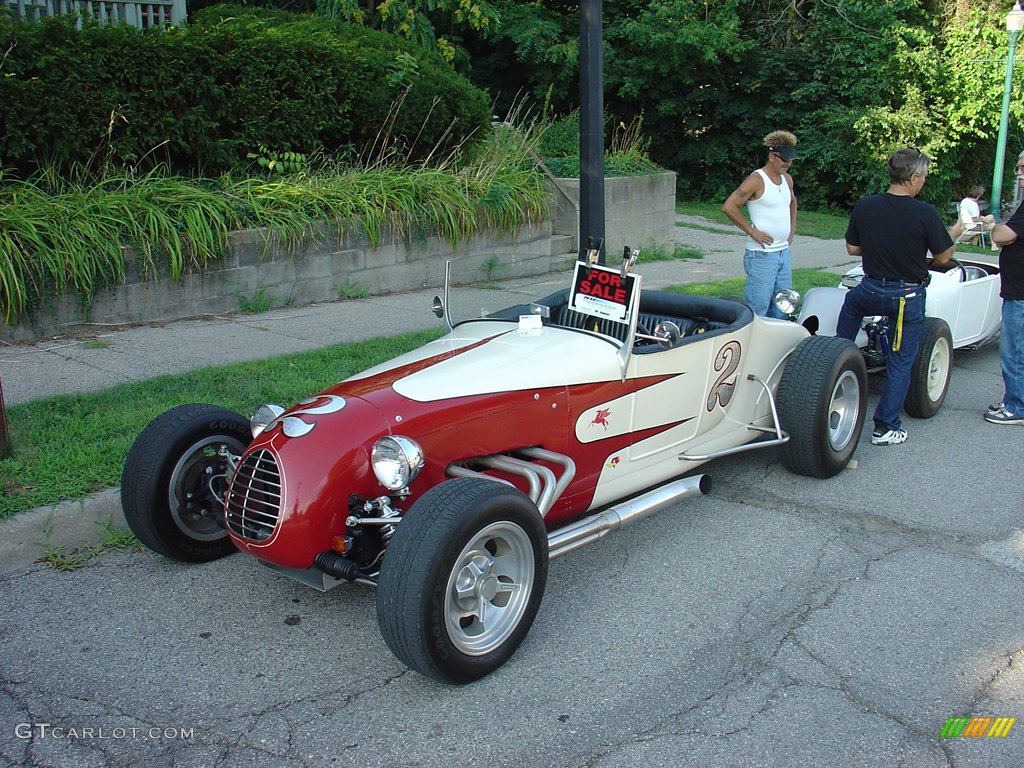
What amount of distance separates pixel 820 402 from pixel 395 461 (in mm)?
2708

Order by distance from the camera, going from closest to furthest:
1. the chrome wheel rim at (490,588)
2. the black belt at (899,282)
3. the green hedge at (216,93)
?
the chrome wheel rim at (490,588) → the black belt at (899,282) → the green hedge at (216,93)

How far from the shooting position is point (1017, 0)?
18781mm

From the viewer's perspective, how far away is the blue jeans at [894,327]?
19.7 feet

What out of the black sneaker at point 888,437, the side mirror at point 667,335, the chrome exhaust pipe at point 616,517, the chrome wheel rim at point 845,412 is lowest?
the black sneaker at point 888,437

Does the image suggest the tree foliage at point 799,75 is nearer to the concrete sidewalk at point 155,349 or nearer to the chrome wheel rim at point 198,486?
the concrete sidewalk at point 155,349

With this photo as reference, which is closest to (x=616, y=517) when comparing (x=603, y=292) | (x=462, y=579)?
(x=462, y=579)

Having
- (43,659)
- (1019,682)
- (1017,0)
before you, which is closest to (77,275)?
(43,659)

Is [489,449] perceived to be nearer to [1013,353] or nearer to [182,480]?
[182,480]

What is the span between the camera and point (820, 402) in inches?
208

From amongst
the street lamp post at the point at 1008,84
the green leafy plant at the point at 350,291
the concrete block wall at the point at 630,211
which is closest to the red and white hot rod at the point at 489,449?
the green leafy plant at the point at 350,291

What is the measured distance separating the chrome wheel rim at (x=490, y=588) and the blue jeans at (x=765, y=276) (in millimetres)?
4099

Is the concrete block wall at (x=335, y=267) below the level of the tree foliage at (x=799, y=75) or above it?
below

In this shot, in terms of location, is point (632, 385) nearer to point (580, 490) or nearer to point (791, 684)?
point (580, 490)

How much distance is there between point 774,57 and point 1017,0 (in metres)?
4.64
